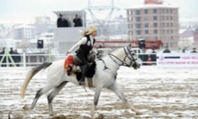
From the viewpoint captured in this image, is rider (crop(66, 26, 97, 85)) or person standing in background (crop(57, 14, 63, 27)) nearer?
rider (crop(66, 26, 97, 85))

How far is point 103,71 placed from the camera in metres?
9.84

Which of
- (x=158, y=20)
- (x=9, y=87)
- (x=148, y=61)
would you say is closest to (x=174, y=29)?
(x=158, y=20)

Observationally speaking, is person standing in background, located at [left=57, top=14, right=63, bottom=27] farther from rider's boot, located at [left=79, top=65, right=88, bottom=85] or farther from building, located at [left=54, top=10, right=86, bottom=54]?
rider's boot, located at [left=79, top=65, right=88, bottom=85]

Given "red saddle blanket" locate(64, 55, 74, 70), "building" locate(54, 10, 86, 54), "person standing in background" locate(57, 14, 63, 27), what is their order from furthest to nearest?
"building" locate(54, 10, 86, 54), "person standing in background" locate(57, 14, 63, 27), "red saddle blanket" locate(64, 55, 74, 70)

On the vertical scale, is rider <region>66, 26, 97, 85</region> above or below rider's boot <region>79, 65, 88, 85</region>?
above

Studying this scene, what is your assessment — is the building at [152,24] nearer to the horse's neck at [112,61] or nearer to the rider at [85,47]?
the horse's neck at [112,61]

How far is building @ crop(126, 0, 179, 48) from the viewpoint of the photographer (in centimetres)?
13385

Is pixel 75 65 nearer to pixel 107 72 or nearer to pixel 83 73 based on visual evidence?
pixel 83 73

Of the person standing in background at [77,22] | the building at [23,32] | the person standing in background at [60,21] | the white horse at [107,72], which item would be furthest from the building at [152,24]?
the white horse at [107,72]

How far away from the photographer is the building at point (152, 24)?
Answer: 439 feet

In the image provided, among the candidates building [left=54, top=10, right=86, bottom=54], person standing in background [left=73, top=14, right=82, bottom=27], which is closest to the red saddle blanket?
person standing in background [left=73, top=14, right=82, bottom=27]

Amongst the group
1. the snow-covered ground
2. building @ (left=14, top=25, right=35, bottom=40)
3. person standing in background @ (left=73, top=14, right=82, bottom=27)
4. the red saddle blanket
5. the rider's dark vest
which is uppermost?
person standing in background @ (left=73, top=14, right=82, bottom=27)

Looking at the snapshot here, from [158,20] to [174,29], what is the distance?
570 cm

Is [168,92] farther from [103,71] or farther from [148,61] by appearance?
[148,61]
